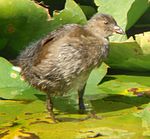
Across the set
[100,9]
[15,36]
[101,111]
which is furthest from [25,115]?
[100,9]

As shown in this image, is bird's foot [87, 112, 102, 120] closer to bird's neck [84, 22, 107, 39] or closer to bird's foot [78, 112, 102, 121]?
bird's foot [78, 112, 102, 121]

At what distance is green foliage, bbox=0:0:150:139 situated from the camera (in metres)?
2.95

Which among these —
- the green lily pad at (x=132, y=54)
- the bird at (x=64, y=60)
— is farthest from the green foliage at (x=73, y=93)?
the bird at (x=64, y=60)

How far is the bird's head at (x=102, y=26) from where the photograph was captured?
330 centimetres

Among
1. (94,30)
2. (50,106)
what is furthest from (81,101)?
(94,30)

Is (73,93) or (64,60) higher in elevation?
(64,60)

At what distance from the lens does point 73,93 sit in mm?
3480

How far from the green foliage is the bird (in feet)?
0.34

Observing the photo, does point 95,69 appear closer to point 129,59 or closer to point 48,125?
point 129,59

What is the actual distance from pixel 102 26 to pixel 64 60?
35cm

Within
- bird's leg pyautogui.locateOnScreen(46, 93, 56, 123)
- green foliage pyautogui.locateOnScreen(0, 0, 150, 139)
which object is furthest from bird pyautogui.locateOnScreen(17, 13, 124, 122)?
green foliage pyautogui.locateOnScreen(0, 0, 150, 139)

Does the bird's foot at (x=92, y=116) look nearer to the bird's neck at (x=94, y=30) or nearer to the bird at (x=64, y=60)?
the bird at (x=64, y=60)

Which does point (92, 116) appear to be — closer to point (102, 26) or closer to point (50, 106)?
point (50, 106)

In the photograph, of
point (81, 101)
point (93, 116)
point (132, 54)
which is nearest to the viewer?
point (93, 116)
